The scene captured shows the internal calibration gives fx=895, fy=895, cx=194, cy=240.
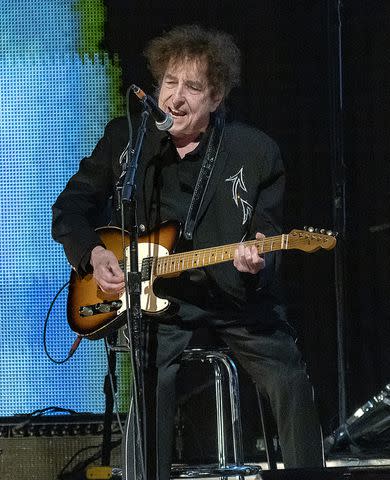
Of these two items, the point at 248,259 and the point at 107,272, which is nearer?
the point at 248,259

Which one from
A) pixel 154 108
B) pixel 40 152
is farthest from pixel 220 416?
pixel 40 152

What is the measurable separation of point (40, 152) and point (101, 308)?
141cm

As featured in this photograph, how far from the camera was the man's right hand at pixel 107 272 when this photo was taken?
3.28m

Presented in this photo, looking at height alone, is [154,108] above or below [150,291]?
above

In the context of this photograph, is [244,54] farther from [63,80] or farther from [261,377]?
[261,377]

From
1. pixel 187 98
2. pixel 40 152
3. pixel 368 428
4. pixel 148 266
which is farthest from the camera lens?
pixel 40 152

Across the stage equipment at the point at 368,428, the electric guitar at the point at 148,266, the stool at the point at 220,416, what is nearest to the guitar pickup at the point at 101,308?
the electric guitar at the point at 148,266

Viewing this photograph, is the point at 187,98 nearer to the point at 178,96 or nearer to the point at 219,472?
the point at 178,96

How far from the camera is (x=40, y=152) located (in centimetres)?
457

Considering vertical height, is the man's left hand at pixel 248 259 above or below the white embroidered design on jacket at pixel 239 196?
below

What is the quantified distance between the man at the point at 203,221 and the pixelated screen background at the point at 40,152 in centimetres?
80

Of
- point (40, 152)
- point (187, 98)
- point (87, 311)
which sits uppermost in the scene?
point (40, 152)

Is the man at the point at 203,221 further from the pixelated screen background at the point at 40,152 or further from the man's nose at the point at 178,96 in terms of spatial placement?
the pixelated screen background at the point at 40,152

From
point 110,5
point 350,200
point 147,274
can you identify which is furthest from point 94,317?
point 110,5
